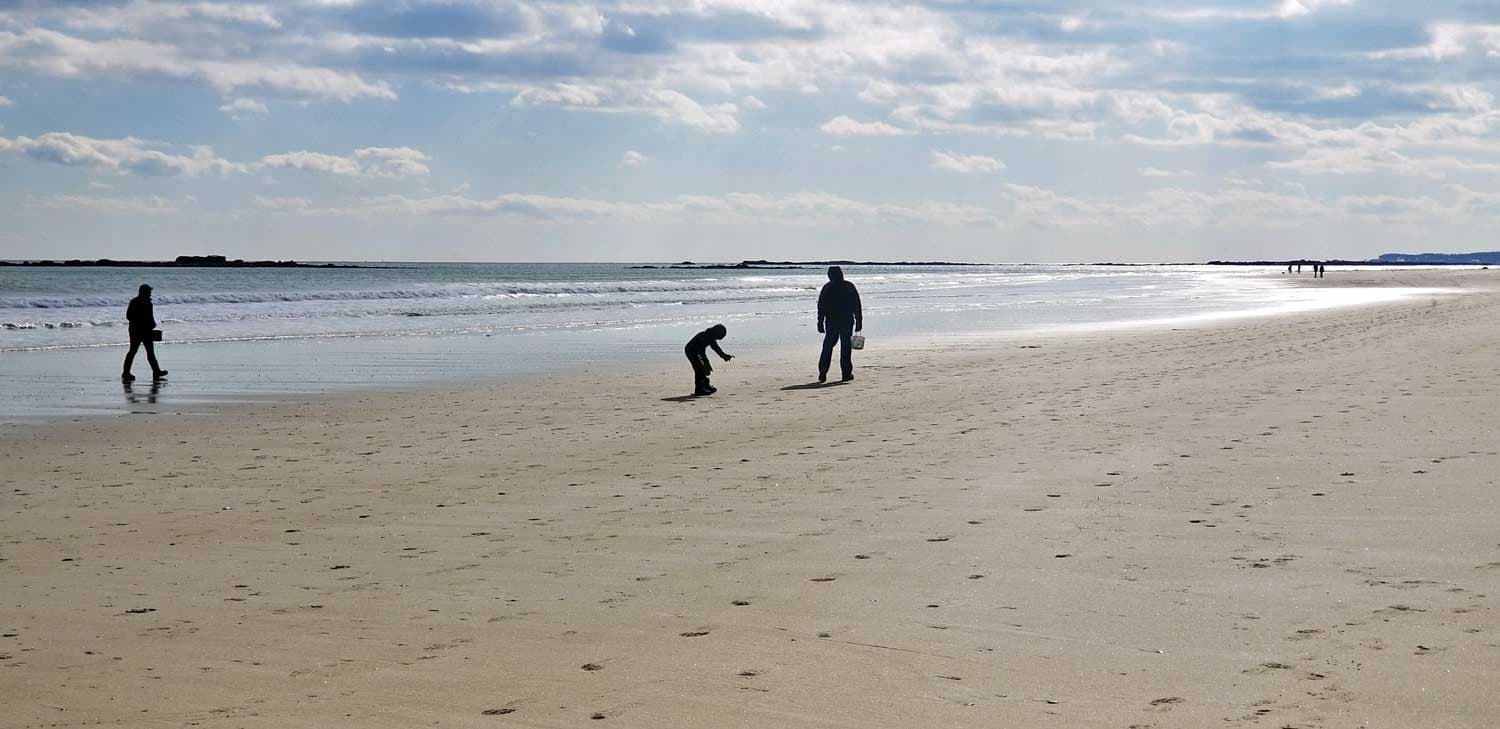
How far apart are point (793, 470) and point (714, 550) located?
308 centimetres

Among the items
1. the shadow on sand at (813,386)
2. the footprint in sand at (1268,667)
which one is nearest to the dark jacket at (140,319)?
the shadow on sand at (813,386)

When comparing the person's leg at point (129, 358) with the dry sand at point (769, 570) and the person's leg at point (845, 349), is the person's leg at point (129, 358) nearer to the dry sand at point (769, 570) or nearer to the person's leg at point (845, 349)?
the dry sand at point (769, 570)

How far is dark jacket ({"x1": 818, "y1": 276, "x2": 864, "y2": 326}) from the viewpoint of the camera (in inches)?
762

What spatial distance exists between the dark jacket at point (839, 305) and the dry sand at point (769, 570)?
5324mm

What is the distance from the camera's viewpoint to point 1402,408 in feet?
44.2

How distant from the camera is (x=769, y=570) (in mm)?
7113

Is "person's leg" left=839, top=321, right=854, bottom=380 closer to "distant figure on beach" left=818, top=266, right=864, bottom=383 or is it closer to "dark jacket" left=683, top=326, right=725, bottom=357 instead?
"distant figure on beach" left=818, top=266, right=864, bottom=383

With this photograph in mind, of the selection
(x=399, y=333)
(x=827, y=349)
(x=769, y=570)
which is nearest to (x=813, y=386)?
(x=827, y=349)

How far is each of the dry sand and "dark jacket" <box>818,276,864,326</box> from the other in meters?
5.32

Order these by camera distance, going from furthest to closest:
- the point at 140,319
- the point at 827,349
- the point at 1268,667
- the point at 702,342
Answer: the point at 140,319 → the point at 827,349 → the point at 702,342 → the point at 1268,667

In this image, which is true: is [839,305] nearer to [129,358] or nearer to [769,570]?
[129,358]

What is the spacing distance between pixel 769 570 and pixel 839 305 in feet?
40.8

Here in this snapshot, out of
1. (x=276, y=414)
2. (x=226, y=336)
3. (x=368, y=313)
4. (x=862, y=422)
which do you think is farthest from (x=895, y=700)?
(x=368, y=313)

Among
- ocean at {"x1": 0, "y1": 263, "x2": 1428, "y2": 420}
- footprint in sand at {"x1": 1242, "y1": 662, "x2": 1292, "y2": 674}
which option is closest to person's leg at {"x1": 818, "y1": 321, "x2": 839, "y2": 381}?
ocean at {"x1": 0, "y1": 263, "x2": 1428, "y2": 420}
